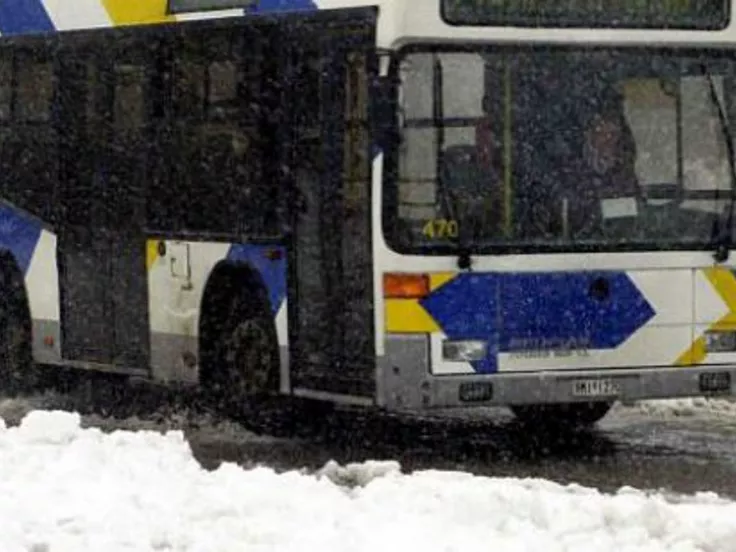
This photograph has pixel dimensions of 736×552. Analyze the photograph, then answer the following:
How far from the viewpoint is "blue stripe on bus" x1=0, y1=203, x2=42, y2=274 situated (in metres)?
18.2

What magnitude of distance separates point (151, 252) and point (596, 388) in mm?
3795


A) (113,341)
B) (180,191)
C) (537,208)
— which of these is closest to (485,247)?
(537,208)

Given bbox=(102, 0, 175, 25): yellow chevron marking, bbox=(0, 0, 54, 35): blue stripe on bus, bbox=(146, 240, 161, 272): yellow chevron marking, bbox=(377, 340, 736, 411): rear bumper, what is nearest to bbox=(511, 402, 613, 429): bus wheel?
bbox=(377, 340, 736, 411): rear bumper

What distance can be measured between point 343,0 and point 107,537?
5681mm

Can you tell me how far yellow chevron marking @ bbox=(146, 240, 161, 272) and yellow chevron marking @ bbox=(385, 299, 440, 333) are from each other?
3060 mm

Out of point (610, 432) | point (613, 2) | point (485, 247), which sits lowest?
point (610, 432)

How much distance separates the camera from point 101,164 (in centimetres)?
1714

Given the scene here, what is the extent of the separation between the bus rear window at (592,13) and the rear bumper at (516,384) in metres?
1.98

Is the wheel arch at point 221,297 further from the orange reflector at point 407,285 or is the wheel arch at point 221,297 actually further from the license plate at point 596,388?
the license plate at point 596,388

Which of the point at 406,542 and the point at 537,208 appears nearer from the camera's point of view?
the point at 406,542

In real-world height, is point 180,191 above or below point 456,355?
above

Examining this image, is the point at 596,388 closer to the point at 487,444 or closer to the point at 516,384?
the point at 516,384

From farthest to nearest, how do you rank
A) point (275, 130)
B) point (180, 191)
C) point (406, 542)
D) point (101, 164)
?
point (101, 164) < point (180, 191) < point (275, 130) < point (406, 542)

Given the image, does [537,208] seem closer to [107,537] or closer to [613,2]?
Answer: [613,2]
